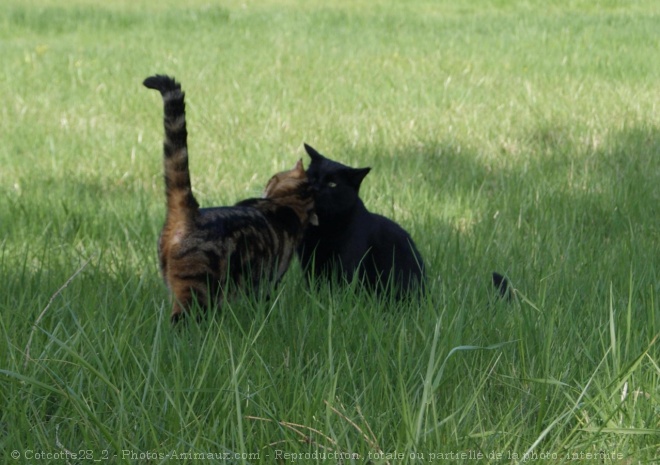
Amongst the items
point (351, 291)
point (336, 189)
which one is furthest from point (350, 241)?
point (351, 291)

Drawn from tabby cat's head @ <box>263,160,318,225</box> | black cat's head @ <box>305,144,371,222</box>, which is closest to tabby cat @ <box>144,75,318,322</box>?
tabby cat's head @ <box>263,160,318,225</box>

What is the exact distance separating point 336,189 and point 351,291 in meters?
0.68

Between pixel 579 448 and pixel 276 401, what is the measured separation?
685 mm

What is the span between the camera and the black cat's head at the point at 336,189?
10.6 feet

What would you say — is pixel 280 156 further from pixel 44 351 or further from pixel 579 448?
pixel 579 448

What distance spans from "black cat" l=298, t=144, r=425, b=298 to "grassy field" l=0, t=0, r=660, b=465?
0.38 feet

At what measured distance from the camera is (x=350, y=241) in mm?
3197

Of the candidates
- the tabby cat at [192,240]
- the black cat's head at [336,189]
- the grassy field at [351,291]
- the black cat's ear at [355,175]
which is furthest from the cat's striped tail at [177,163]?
the black cat's ear at [355,175]

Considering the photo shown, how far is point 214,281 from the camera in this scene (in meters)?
2.62

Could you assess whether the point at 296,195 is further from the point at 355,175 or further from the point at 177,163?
the point at 177,163

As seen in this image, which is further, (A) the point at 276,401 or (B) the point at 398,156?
(B) the point at 398,156

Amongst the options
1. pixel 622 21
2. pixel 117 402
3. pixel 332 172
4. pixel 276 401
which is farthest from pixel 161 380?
pixel 622 21

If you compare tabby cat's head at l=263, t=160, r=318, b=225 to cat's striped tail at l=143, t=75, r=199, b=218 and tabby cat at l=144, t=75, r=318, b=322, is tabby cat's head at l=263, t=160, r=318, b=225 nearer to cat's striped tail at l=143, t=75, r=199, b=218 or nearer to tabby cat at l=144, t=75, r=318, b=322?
tabby cat at l=144, t=75, r=318, b=322

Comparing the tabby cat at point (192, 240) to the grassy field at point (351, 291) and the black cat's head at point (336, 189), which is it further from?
the black cat's head at point (336, 189)
